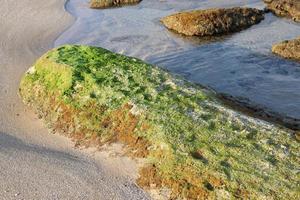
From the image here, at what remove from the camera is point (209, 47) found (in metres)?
19.7

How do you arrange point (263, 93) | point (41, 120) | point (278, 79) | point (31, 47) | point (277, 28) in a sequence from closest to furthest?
point (41, 120), point (263, 93), point (278, 79), point (31, 47), point (277, 28)

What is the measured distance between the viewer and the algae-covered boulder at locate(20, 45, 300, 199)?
9484 millimetres

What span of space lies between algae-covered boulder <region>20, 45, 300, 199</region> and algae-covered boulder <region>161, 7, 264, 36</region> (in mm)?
7536

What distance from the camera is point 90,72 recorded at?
13445 mm

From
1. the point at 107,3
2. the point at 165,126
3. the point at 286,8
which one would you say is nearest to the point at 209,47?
the point at 286,8

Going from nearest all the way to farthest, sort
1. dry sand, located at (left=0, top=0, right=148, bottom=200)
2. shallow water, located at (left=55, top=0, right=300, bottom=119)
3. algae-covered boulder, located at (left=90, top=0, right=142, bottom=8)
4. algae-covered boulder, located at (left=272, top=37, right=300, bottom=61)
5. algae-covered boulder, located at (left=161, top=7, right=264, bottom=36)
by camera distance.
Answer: dry sand, located at (left=0, top=0, right=148, bottom=200)
shallow water, located at (left=55, top=0, right=300, bottom=119)
algae-covered boulder, located at (left=272, top=37, right=300, bottom=61)
algae-covered boulder, located at (left=161, top=7, right=264, bottom=36)
algae-covered boulder, located at (left=90, top=0, right=142, bottom=8)

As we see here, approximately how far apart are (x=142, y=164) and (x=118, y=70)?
3.89 m

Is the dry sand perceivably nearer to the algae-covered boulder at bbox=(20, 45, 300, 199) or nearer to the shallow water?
the algae-covered boulder at bbox=(20, 45, 300, 199)

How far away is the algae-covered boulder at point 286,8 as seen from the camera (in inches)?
907

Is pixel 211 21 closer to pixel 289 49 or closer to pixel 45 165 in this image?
pixel 289 49

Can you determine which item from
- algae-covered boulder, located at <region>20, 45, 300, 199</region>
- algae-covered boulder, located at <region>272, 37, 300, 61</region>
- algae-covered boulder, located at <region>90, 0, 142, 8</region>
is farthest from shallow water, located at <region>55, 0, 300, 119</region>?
algae-covered boulder, located at <region>20, 45, 300, 199</region>

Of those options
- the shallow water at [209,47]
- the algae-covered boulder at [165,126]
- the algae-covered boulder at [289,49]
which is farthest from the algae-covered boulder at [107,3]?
the algae-covered boulder at [165,126]

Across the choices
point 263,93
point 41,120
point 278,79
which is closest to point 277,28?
point 278,79

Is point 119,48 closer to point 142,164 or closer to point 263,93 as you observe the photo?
point 263,93
